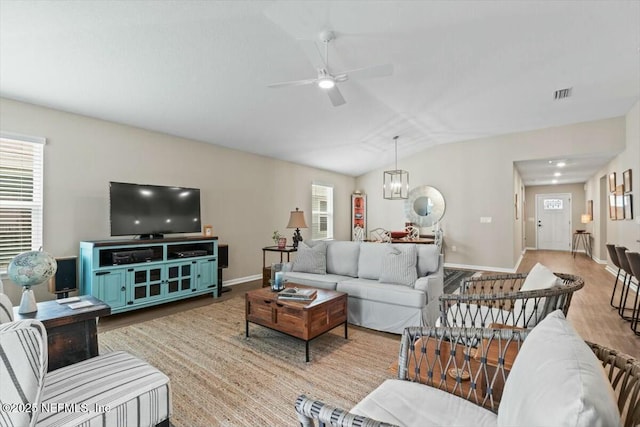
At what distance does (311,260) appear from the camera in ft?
13.0

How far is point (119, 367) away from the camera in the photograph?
5.06 feet

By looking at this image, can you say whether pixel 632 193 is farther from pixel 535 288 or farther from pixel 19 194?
pixel 19 194

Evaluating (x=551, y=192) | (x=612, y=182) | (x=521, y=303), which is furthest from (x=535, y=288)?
(x=551, y=192)

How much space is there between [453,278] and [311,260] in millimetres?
3315

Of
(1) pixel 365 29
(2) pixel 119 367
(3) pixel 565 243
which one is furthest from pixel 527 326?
(3) pixel 565 243

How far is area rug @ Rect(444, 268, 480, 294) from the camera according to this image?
487 cm

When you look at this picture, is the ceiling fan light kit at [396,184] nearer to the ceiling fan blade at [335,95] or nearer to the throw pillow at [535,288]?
the ceiling fan blade at [335,95]

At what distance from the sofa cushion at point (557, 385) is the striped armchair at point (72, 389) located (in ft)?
4.88

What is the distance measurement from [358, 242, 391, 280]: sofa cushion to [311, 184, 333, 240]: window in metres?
3.74

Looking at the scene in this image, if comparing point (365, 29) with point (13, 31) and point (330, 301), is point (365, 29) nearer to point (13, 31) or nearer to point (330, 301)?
point (330, 301)

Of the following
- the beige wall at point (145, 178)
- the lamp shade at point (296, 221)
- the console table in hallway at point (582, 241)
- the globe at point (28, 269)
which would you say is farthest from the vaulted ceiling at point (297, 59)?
the console table in hallway at point (582, 241)

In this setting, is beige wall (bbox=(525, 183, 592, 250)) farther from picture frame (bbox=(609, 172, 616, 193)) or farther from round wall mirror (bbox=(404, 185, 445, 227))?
round wall mirror (bbox=(404, 185, 445, 227))

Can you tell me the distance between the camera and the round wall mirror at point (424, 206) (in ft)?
24.3

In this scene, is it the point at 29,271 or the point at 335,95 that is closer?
the point at 29,271
